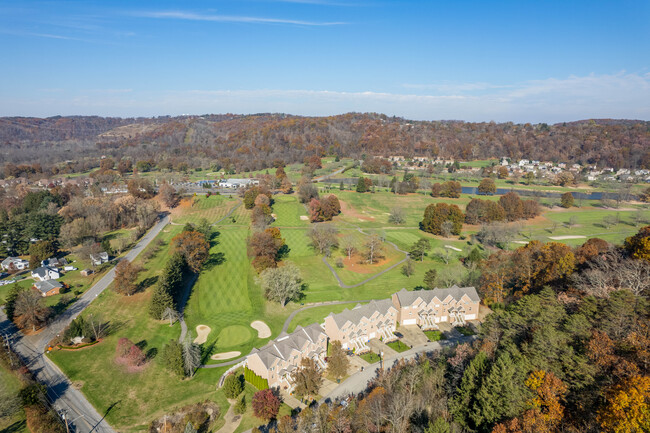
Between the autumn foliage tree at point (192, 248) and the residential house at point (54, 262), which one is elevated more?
the autumn foliage tree at point (192, 248)

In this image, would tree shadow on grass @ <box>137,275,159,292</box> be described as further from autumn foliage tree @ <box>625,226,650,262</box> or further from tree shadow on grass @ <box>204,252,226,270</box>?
autumn foliage tree @ <box>625,226,650,262</box>

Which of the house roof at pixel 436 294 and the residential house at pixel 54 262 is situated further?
the residential house at pixel 54 262

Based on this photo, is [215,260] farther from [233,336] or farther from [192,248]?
[233,336]

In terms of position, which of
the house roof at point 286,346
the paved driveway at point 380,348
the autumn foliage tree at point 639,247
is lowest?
the paved driveway at point 380,348

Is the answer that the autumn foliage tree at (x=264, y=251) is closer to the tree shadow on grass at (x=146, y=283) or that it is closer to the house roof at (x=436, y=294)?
the tree shadow on grass at (x=146, y=283)

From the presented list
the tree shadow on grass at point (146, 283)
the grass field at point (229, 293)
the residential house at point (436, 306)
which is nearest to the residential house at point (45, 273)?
the grass field at point (229, 293)

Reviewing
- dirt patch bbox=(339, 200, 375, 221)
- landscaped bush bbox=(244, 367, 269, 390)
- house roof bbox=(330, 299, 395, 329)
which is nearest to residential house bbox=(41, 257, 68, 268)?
landscaped bush bbox=(244, 367, 269, 390)
